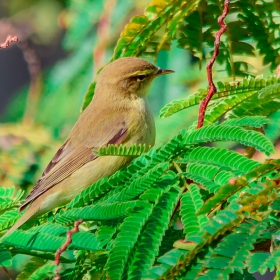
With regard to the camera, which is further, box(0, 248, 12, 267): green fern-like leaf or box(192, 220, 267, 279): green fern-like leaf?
box(0, 248, 12, 267): green fern-like leaf

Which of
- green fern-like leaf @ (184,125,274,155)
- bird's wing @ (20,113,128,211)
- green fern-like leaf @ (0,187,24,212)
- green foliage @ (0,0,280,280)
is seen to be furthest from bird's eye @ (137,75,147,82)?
green fern-like leaf @ (184,125,274,155)

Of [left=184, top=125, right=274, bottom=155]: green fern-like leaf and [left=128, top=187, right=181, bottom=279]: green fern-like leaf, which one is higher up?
[left=184, top=125, right=274, bottom=155]: green fern-like leaf

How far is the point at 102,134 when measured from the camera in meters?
3.46

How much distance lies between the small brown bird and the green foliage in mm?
284

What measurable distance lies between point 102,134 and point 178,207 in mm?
1392

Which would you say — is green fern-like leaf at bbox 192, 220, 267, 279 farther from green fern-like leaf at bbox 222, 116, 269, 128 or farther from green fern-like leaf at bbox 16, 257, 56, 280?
green fern-like leaf at bbox 16, 257, 56, 280

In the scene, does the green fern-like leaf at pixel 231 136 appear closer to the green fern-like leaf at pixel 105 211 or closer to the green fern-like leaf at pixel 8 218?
the green fern-like leaf at pixel 105 211

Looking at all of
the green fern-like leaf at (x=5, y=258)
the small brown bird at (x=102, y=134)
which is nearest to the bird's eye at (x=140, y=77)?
the small brown bird at (x=102, y=134)

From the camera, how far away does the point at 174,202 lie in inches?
80.9

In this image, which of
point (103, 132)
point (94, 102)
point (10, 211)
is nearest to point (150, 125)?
point (103, 132)

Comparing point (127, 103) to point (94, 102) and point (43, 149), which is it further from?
point (43, 149)

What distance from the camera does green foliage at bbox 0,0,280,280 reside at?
5.47 ft

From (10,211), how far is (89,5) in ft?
7.75

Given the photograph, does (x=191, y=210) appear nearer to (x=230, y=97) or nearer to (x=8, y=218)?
(x=230, y=97)
